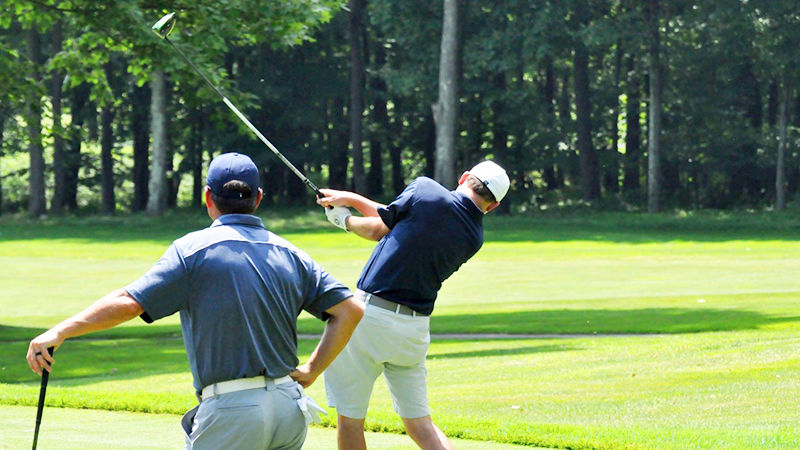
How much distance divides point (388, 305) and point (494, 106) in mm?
44995

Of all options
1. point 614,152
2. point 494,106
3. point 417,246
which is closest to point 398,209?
point 417,246

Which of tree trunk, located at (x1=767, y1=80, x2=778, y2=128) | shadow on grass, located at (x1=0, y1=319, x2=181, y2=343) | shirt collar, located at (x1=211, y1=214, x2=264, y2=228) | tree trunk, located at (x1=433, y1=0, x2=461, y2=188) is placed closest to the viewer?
shirt collar, located at (x1=211, y1=214, x2=264, y2=228)

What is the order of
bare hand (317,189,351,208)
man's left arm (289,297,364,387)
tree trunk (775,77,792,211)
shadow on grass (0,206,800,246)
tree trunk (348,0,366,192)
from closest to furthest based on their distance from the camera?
man's left arm (289,297,364,387) < bare hand (317,189,351,208) < shadow on grass (0,206,800,246) < tree trunk (775,77,792,211) < tree trunk (348,0,366,192)

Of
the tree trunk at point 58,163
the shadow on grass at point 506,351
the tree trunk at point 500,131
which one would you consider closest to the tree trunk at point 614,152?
the tree trunk at point 500,131

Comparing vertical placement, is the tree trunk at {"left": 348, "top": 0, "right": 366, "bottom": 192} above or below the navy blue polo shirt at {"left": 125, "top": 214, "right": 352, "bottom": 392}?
above

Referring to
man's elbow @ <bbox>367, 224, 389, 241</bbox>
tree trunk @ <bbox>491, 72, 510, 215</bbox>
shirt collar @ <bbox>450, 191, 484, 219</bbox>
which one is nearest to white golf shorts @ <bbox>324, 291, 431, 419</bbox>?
man's elbow @ <bbox>367, 224, 389, 241</bbox>

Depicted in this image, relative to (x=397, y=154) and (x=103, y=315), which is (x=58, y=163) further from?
(x=103, y=315)

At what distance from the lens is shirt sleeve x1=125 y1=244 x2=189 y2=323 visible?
4555mm

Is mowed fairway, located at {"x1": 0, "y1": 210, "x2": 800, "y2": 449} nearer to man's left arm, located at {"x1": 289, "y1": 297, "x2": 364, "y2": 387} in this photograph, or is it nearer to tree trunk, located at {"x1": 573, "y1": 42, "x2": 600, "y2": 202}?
man's left arm, located at {"x1": 289, "y1": 297, "x2": 364, "y2": 387}

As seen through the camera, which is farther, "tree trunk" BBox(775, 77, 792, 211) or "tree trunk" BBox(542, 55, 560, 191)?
"tree trunk" BBox(542, 55, 560, 191)

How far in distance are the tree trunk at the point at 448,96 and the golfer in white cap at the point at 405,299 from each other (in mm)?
38165

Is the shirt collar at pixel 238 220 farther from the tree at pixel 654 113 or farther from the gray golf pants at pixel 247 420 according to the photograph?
the tree at pixel 654 113

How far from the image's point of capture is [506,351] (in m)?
15.0

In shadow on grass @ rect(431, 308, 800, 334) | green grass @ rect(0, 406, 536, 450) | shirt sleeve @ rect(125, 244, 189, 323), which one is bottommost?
shadow on grass @ rect(431, 308, 800, 334)
